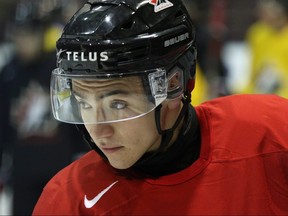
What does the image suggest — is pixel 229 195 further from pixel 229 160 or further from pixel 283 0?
pixel 283 0

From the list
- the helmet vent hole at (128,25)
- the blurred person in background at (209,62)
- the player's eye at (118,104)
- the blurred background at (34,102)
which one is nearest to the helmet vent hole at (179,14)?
the helmet vent hole at (128,25)

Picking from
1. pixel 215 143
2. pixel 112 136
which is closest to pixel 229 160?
pixel 215 143

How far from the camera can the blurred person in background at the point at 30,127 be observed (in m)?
3.97

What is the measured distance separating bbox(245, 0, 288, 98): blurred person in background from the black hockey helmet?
3.09m

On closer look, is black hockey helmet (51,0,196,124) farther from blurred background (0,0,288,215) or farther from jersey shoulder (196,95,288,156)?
blurred background (0,0,288,215)

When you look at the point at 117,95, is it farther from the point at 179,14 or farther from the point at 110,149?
the point at 179,14

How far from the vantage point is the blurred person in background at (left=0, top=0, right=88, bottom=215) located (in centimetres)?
397

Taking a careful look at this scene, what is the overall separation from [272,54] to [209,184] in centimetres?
353

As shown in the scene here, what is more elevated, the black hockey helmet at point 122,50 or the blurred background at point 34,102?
the black hockey helmet at point 122,50

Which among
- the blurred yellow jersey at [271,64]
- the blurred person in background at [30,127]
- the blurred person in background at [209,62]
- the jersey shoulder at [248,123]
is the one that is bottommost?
the blurred person in background at [209,62]

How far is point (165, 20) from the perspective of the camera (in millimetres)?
1780

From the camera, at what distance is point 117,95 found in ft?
5.64

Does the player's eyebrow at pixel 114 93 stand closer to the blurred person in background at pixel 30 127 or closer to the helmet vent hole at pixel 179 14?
the helmet vent hole at pixel 179 14

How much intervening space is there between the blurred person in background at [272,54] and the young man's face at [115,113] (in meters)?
3.15
